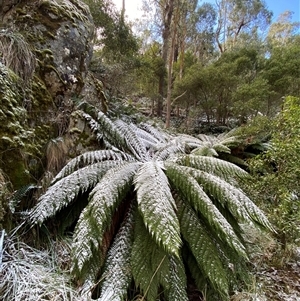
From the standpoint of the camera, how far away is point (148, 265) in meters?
0.93

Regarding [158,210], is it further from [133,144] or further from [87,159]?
[133,144]

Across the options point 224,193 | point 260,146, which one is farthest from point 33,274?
point 260,146

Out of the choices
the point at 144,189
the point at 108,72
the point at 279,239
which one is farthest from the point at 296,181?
the point at 108,72

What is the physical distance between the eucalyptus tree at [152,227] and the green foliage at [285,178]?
1.28 ft

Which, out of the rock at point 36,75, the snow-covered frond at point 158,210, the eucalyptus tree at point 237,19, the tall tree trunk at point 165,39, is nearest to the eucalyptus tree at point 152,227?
the snow-covered frond at point 158,210

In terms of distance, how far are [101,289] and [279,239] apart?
1226 mm

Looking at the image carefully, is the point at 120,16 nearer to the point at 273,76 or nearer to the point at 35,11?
the point at 35,11

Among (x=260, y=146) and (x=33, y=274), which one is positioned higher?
(x=260, y=146)

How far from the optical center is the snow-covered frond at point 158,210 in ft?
2.70

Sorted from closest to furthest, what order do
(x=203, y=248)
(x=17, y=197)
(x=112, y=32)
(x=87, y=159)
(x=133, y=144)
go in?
1. (x=203, y=248)
2. (x=17, y=197)
3. (x=87, y=159)
4. (x=133, y=144)
5. (x=112, y=32)

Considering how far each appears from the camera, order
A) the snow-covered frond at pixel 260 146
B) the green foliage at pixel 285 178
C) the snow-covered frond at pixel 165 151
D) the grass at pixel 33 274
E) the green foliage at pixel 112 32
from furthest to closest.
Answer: the green foliage at pixel 112 32, the snow-covered frond at pixel 260 146, the snow-covered frond at pixel 165 151, the green foliage at pixel 285 178, the grass at pixel 33 274

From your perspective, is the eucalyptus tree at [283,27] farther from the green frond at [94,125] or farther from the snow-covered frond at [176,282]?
the snow-covered frond at [176,282]

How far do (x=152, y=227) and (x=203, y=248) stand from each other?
27cm

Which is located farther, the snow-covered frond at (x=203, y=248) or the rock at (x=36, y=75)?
the rock at (x=36, y=75)
